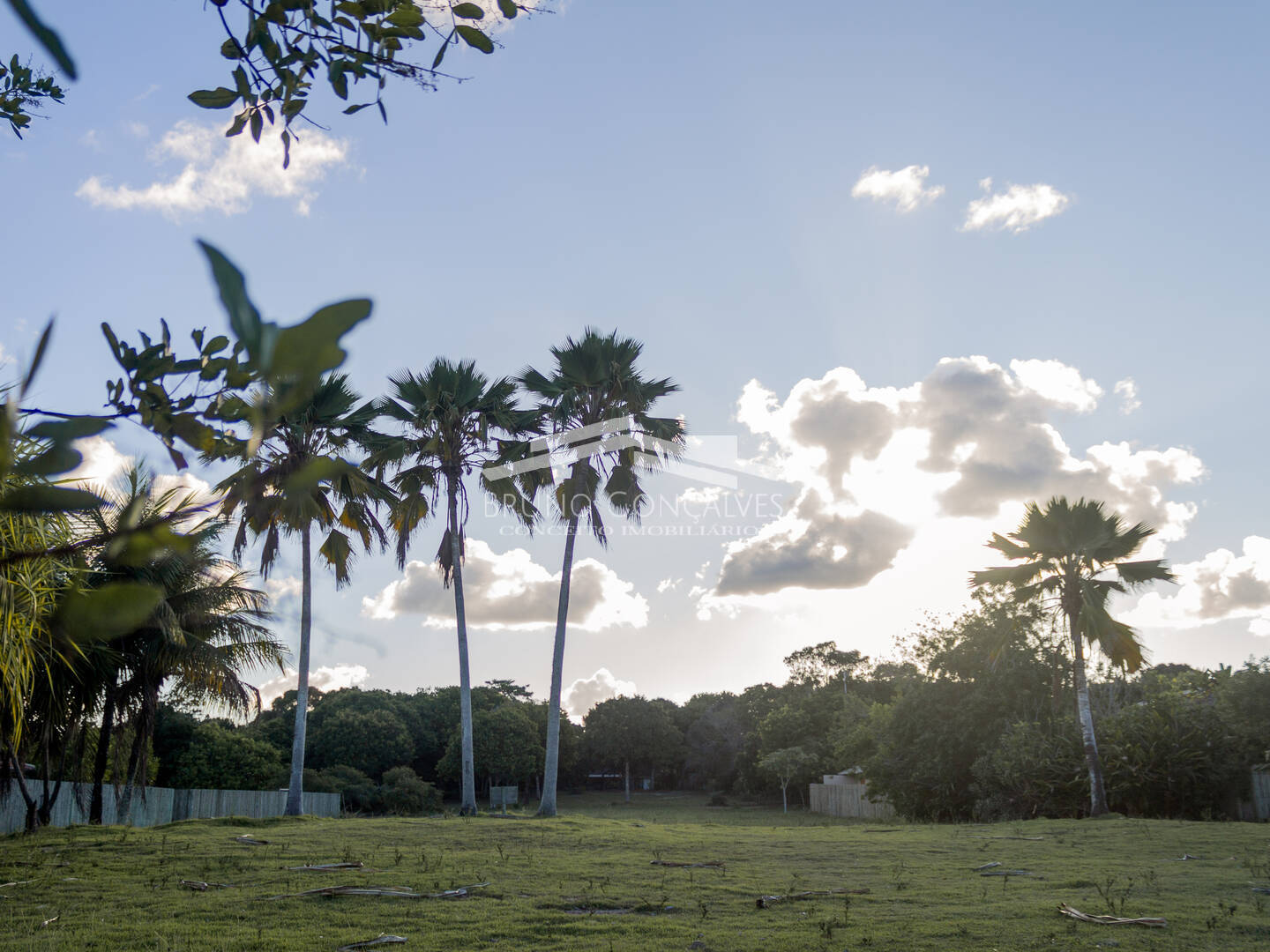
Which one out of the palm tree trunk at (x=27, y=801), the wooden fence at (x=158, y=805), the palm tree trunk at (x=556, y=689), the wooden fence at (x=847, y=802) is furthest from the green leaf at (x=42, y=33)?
the wooden fence at (x=847, y=802)

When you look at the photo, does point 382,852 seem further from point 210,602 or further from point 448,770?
point 448,770

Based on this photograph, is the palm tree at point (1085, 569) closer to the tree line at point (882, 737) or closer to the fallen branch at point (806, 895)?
the tree line at point (882, 737)

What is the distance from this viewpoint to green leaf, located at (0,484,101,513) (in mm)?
639

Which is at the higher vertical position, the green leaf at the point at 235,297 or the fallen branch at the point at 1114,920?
the green leaf at the point at 235,297

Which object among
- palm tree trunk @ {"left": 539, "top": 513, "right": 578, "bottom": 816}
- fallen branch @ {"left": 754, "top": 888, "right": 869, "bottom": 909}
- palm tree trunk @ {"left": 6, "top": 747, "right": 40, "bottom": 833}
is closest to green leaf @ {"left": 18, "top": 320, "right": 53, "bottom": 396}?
fallen branch @ {"left": 754, "top": 888, "right": 869, "bottom": 909}

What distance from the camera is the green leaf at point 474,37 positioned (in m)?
1.59

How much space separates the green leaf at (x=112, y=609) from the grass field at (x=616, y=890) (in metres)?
5.08

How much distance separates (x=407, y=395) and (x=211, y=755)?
49.1 feet

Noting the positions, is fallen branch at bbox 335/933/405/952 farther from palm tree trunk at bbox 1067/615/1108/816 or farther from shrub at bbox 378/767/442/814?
shrub at bbox 378/767/442/814

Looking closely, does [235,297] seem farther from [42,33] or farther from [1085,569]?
[1085,569]

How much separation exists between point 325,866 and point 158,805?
11388mm

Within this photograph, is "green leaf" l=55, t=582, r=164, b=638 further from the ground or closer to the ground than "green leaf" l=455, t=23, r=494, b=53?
closer to the ground

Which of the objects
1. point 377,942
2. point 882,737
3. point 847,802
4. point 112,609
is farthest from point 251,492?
point 847,802

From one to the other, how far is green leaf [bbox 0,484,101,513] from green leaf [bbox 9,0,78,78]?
0.29 meters
